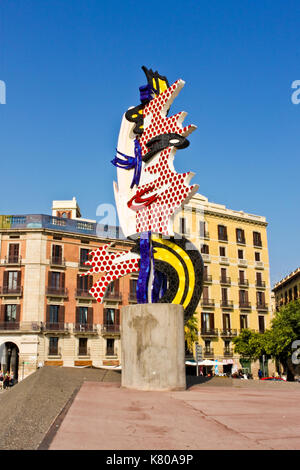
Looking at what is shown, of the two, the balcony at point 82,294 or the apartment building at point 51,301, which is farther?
the balcony at point 82,294

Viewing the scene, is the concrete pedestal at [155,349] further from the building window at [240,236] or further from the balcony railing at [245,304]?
the building window at [240,236]

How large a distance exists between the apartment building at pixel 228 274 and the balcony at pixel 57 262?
11.1 m

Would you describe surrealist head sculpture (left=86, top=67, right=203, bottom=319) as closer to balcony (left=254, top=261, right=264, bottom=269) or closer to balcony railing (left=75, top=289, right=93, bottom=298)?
balcony railing (left=75, top=289, right=93, bottom=298)

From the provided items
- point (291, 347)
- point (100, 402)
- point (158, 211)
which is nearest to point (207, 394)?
point (100, 402)

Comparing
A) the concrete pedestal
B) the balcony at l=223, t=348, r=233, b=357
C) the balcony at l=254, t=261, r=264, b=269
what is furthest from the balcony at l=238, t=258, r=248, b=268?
the concrete pedestal

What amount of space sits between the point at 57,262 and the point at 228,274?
56.1 ft

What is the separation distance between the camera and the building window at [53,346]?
36906mm

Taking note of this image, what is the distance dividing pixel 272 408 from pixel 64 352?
97.9 ft

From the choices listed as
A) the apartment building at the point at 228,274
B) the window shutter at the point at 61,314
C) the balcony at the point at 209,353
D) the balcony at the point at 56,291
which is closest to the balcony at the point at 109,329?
the window shutter at the point at 61,314

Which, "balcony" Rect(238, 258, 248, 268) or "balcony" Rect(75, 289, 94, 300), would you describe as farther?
"balcony" Rect(238, 258, 248, 268)

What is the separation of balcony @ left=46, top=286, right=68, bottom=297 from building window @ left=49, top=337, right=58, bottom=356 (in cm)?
348

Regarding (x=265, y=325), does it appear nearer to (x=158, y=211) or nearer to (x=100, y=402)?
(x=158, y=211)

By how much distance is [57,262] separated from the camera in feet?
128

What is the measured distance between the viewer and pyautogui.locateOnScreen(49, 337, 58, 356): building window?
36906mm
